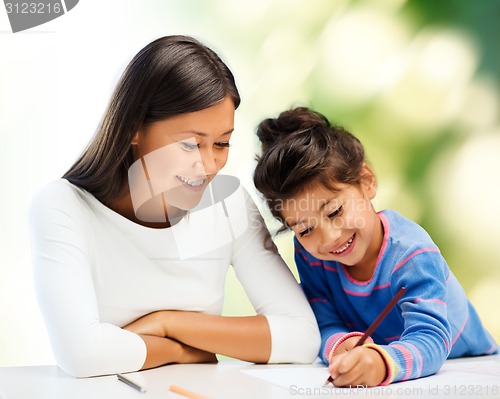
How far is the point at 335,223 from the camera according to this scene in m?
1.32

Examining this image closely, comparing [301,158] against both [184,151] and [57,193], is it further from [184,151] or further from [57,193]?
[57,193]

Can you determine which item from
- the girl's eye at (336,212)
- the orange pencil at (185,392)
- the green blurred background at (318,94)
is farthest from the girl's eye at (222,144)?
the green blurred background at (318,94)

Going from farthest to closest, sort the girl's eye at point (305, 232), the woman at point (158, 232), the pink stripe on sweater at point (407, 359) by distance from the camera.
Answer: the girl's eye at point (305, 232)
the woman at point (158, 232)
the pink stripe on sweater at point (407, 359)

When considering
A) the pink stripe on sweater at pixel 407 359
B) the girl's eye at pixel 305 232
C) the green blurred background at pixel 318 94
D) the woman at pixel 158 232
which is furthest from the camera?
the green blurred background at pixel 318 94

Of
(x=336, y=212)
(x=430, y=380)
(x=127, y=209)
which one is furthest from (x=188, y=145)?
(x=430, y=380)

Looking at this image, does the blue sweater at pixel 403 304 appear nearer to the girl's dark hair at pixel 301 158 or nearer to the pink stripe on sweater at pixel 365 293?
the pink stripe on sweater at pixel 365 293

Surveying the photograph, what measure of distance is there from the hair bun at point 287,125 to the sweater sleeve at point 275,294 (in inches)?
4.6

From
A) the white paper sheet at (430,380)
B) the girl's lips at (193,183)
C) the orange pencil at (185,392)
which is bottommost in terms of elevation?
the white paper sheet at (430,380)

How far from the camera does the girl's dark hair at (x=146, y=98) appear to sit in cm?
125

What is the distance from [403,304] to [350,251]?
0.48ft

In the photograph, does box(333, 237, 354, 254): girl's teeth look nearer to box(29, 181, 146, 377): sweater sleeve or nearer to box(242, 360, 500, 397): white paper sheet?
box(242, 360, 500, 397): white paper sheet

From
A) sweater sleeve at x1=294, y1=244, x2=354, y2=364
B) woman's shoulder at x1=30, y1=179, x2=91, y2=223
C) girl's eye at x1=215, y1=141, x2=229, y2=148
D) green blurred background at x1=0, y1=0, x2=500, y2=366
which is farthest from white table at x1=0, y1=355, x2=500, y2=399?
green blurred background at x1=0, y1=0, x2=500, y2=366

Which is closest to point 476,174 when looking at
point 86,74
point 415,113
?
point 415,113

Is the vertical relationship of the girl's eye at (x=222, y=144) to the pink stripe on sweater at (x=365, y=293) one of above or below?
above
